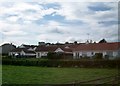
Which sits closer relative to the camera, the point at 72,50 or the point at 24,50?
the point at 24,50

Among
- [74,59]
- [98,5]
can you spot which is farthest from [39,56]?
[98,5]

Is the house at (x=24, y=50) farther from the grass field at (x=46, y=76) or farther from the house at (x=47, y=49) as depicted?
the grass field at (x=46, y=76)

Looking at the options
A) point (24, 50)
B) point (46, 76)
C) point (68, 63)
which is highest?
point (24, 50)

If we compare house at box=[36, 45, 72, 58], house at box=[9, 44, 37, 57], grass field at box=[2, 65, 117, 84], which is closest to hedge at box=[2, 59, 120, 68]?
grass field at box=[2, 65, 117, 84]

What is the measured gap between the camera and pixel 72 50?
33.4ft

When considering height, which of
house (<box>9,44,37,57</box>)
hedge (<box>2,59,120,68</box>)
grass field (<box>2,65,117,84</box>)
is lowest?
grass field (<box>2,65,117,84</box>)

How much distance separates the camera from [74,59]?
11.0 metres

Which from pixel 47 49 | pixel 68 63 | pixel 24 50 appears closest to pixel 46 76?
pixel 47 49

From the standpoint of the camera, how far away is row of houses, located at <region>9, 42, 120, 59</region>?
8.41 m

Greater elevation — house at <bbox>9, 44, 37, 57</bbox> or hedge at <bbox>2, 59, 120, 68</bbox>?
house at <bbox>9, 44, 37, 57</bbox>

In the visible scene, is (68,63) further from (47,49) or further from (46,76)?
(47,49)

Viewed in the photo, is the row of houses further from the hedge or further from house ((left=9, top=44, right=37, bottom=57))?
the hedge

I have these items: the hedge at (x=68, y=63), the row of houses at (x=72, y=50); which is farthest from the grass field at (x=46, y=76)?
the row of houses at (x=72, y=50)

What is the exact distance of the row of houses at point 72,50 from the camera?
8414mm
